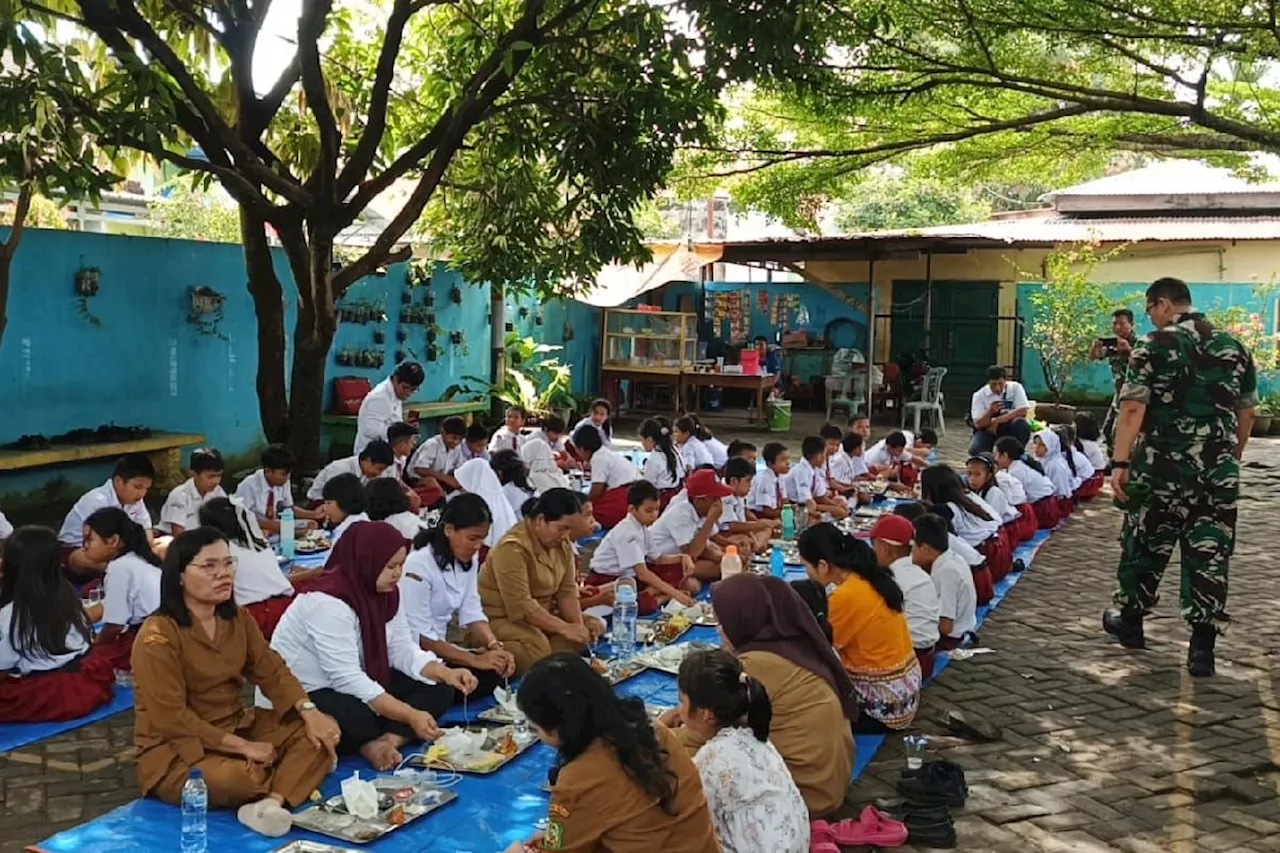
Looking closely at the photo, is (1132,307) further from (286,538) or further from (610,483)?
(286,538)

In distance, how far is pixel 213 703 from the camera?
14.1ft

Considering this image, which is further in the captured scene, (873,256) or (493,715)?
(873,256)

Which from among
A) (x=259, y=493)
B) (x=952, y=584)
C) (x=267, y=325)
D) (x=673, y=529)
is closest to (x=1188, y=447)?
(x=952, y=584)

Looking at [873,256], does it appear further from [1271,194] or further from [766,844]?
[766,844]

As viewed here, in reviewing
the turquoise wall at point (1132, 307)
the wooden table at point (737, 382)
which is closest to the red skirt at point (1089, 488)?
the wooden table at point (737, 382)

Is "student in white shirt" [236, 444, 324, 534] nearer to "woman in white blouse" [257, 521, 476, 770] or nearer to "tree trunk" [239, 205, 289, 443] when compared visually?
"tree trunk" [239, 205, 289, 443]

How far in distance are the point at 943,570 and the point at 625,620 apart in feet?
5.71

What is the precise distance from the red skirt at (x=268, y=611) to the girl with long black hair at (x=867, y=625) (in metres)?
2.76

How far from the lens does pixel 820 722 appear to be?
4.30m

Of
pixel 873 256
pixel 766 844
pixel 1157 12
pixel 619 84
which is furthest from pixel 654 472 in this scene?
pixel 873 256

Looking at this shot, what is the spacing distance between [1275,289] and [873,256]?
6.60m

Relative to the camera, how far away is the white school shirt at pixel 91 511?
7023mm

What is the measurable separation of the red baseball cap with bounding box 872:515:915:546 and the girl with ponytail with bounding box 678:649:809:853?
2.69 m

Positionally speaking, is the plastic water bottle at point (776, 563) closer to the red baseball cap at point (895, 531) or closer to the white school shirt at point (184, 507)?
the red baseball cap at point (895, 531)
